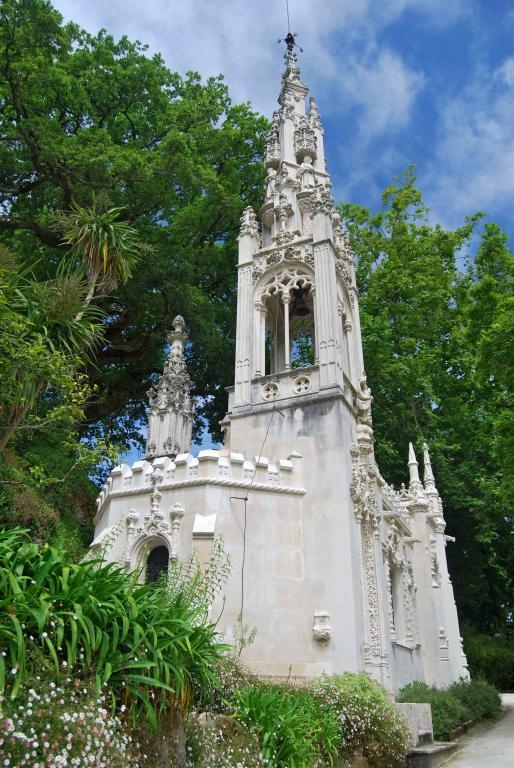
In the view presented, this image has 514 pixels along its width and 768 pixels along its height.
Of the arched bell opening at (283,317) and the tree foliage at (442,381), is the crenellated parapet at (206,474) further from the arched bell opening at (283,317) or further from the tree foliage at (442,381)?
the tree foliage at (442,381)

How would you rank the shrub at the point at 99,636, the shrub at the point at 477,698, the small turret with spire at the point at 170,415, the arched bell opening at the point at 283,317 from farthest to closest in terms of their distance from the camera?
1. the arched bell opening at the point at 283,317
2. the small turret with spire at the point at 170,415
3. the shrub at the point at 477,698
4. the shrub at the point at 99,636

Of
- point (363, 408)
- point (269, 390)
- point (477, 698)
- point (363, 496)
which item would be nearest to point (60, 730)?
point (363, 496)

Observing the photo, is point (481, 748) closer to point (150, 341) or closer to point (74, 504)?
point (74, 504)

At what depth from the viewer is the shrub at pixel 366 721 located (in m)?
8.79

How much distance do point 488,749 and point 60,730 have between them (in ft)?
36.2

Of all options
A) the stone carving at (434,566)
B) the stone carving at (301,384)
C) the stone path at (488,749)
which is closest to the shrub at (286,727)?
the stone path at (488,749)

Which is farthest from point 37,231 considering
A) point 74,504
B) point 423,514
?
point 423,514

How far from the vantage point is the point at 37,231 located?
2128cm

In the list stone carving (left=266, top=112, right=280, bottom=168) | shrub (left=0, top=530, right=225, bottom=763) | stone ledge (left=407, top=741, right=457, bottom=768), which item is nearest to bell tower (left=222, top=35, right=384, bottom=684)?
stone carving (left=266, top=112, right=280, bottom=168)

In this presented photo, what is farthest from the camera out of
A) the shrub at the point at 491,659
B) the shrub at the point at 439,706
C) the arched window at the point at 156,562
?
the shrub at the point at 491,659

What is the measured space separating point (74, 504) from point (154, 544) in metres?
8.33

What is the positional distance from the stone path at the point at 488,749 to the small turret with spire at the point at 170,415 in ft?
31.0

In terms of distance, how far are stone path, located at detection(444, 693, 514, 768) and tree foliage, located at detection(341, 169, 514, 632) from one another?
316 inches

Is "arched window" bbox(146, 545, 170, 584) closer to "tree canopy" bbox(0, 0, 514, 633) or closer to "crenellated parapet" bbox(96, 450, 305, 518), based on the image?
"crenellated parapet" bbox(96, 450, 305, 518)
